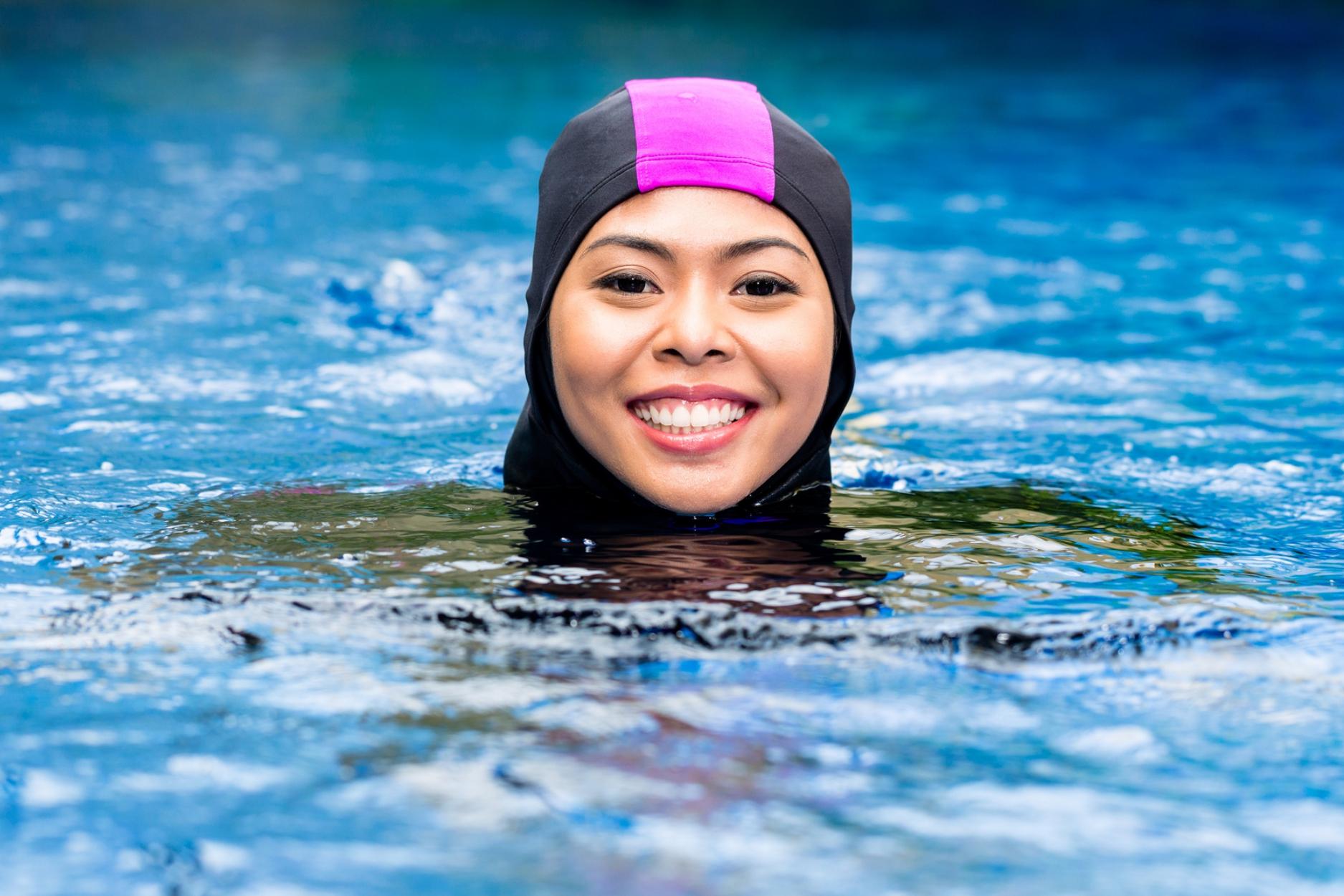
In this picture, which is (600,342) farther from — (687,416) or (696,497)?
(696,497)

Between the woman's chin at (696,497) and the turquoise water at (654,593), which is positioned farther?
the woman's chin at (696,497)

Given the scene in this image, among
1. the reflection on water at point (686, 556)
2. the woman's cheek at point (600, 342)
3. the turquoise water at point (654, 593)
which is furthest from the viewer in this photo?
the woman's cheek at point (600, 342)

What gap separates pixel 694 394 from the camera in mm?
3305

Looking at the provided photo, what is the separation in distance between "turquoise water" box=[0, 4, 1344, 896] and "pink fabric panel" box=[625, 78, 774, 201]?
80 centimetres

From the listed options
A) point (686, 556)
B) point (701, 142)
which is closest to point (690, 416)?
point (686, 556)

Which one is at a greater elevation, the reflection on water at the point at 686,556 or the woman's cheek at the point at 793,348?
the woman's cheek at the point at 793,348

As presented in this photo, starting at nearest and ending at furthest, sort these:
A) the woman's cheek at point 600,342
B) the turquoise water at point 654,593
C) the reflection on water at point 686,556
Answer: the turquoise water at point 654,593 → the reflection on water at point 686,556 → the woman's cheek at point 600,342

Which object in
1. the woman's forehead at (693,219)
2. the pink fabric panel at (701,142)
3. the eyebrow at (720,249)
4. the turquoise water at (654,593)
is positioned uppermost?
the pink fabric panel at (701,142)

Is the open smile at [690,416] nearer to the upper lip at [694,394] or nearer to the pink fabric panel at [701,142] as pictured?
the upper lip at [694,394]

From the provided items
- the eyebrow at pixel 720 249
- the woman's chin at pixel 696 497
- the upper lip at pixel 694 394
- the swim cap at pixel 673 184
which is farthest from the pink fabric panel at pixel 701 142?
the woman's chin at pixel 696 497

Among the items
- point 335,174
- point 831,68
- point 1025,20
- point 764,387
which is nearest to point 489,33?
point 831,68

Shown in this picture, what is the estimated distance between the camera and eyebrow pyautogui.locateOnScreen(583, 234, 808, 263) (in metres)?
3.24

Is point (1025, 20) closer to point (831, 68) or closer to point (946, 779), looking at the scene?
point (831, 68)

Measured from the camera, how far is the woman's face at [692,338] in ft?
10.7
